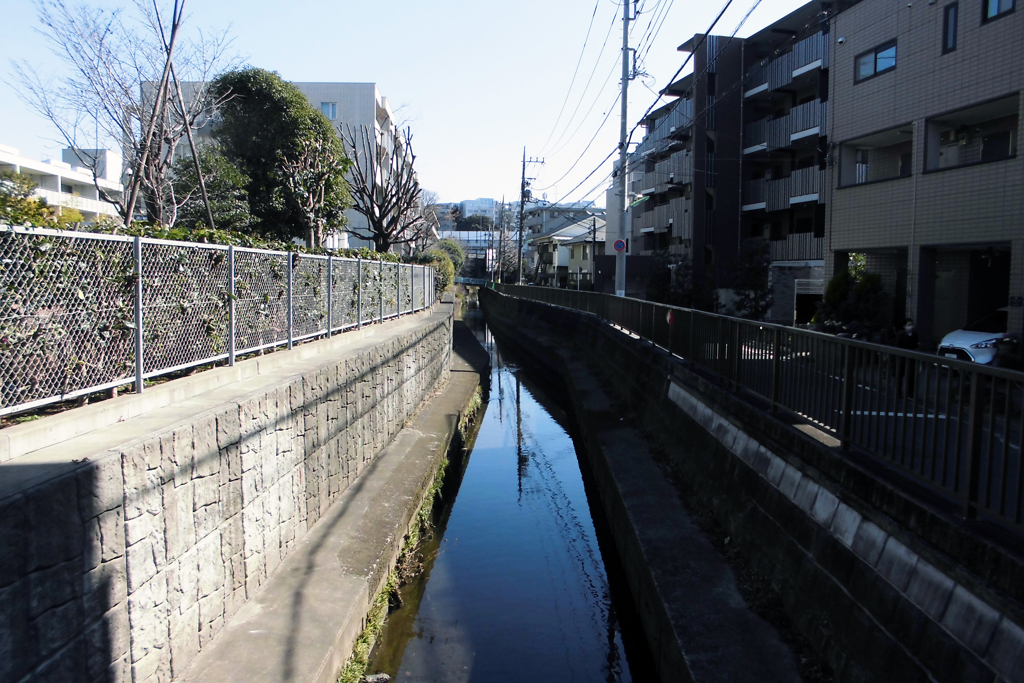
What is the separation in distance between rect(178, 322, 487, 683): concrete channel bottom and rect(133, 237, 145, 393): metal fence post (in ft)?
6.30

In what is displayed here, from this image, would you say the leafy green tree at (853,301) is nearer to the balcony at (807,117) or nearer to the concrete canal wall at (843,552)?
the balcony at (807,117)

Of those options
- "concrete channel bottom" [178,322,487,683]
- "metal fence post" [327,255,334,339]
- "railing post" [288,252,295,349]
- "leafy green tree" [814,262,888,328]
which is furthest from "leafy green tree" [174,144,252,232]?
"leafy green tree" [814,262,888,328]

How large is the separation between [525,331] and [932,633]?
94.3 ft

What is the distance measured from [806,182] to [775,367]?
19.9 m

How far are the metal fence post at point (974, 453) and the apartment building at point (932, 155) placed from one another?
392 inches

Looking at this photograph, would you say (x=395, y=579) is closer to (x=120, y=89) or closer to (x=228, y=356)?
(x=228, y=356)

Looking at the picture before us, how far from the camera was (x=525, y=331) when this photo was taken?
106 ft

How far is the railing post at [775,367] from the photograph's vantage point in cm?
718

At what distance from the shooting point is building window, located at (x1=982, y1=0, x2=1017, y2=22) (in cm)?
1254

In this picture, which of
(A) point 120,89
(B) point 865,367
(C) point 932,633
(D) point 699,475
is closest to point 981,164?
(D) point 699,475

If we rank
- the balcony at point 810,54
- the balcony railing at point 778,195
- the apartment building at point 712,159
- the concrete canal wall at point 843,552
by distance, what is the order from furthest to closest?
1. the apartment building at point 712,159
2. the balcony railing at point 778,195
3. the balcony at point 810,54
4. the concrete canal wall at point 843,552

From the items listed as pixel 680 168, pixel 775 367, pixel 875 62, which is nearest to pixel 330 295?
pixel 775 367

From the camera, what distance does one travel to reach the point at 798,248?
25125 millimetres

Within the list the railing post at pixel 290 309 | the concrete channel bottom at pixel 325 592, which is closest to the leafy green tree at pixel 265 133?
the railing post at pixel 290 309
